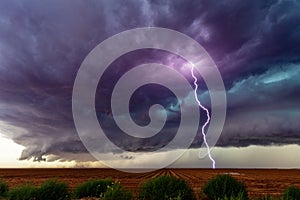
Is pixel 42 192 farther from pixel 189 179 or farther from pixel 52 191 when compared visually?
pixel 189 179

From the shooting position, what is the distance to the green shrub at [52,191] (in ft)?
58.3

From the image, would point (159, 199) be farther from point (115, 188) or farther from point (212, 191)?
point (212, 191)

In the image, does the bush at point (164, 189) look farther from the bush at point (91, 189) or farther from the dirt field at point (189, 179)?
the dirt field at point (189, 179)

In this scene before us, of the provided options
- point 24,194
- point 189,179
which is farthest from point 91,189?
point 189,179

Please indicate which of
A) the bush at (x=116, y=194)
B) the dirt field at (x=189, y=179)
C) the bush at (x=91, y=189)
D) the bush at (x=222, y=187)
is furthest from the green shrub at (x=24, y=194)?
the dirt field at (x=189, y=179)

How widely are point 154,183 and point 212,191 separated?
3.45 meters

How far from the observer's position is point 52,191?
1822 cm

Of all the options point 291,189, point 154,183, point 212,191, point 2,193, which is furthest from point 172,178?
point 2,193

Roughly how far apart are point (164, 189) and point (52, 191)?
605 cm

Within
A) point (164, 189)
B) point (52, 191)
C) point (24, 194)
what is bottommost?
point (24, 194)

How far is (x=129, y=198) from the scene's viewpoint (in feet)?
50.7

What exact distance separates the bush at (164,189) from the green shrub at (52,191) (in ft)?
14.3

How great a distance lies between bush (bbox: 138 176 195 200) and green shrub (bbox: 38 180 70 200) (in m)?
4.36

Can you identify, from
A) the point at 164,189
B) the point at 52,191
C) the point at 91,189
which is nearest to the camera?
the point at 164,189
